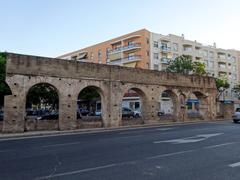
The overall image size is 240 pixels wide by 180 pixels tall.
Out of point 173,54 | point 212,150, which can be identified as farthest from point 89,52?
point 212,150

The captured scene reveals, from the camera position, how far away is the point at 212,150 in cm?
891

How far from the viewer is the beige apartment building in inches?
2141

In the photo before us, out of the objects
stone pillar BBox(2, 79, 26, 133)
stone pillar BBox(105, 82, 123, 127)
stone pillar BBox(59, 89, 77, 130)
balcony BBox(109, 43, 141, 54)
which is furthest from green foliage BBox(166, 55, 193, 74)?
stone pillar BBox(2, 79, 26, 133)

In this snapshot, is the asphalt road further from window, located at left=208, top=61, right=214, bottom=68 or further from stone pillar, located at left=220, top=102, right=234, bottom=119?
window, located at left=208, top=61, right=214, bottom=68

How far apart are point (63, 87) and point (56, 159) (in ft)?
45.0

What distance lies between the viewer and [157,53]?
184 ft

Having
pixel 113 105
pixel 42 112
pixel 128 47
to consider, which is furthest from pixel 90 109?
pixel 113 105

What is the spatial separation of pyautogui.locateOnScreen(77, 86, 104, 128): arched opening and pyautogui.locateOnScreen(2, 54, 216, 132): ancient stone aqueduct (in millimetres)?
675

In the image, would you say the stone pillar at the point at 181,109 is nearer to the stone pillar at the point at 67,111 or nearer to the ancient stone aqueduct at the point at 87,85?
the ancient stone aqueduct at the point at 87,85

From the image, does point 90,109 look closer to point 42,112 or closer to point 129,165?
point 42,112

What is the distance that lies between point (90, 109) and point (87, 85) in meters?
29.5

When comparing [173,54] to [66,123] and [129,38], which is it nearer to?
[129,38]

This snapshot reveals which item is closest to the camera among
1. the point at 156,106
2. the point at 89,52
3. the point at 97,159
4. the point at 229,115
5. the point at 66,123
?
the point at 97,159

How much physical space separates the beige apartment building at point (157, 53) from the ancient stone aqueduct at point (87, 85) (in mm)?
24466
